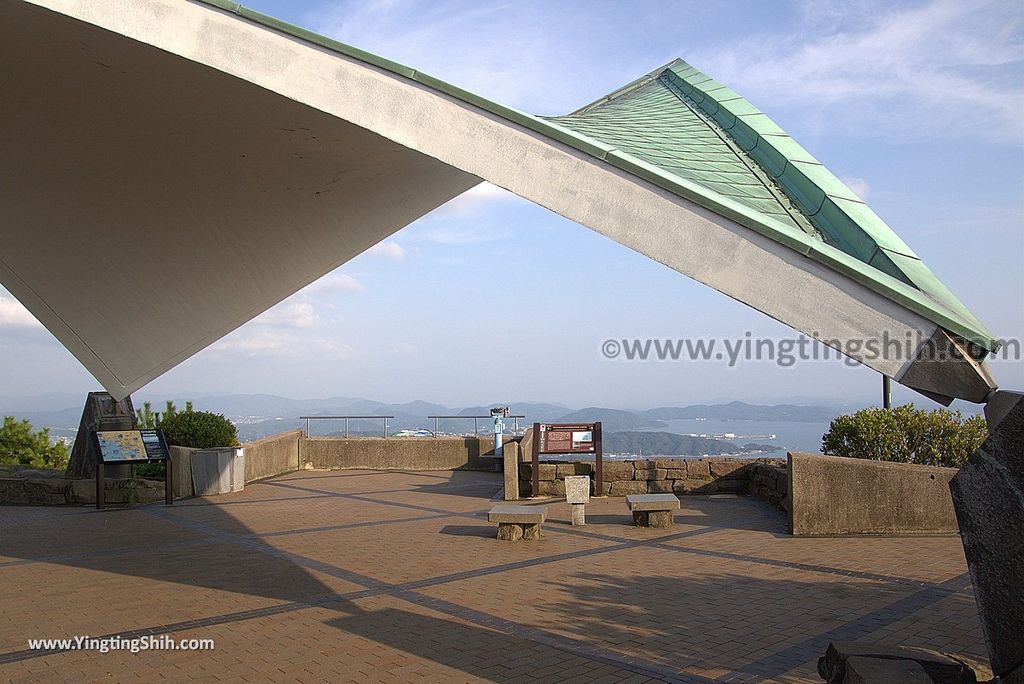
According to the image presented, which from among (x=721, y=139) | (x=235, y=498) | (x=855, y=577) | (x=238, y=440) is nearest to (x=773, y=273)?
(x=721, y=139)

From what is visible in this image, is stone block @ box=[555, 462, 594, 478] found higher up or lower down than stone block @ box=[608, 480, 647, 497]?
higher up

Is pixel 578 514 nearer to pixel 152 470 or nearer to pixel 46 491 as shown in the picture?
pixel 152 470

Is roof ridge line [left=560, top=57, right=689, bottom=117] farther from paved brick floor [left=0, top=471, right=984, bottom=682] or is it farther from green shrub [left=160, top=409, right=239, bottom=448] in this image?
green shrub [left=160, top=409, right=239, bottom=448]

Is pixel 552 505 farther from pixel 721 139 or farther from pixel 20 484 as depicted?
pixel 20 484

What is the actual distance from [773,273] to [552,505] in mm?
9191

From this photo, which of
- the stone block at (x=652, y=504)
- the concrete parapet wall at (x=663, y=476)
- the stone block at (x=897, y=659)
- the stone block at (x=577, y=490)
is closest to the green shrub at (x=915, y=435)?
the concrete parapet wall at (x=663, y=476)

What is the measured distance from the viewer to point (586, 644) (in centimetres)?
568

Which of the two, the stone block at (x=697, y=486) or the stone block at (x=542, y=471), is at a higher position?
the stone block at (x=542, y=471)

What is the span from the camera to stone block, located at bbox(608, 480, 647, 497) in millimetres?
13906

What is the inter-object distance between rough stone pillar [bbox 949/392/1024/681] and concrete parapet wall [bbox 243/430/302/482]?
14.0 meters

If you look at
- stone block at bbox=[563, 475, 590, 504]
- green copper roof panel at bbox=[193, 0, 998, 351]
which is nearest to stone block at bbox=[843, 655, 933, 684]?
green copper roof panel at bbox=[193, 0, 998, 351]

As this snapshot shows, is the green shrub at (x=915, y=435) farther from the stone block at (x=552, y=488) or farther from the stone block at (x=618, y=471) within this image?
the stone block at (x=552, y=488)

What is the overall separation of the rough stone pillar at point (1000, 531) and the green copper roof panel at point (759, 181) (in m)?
0.56

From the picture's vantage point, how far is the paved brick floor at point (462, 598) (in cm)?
532
